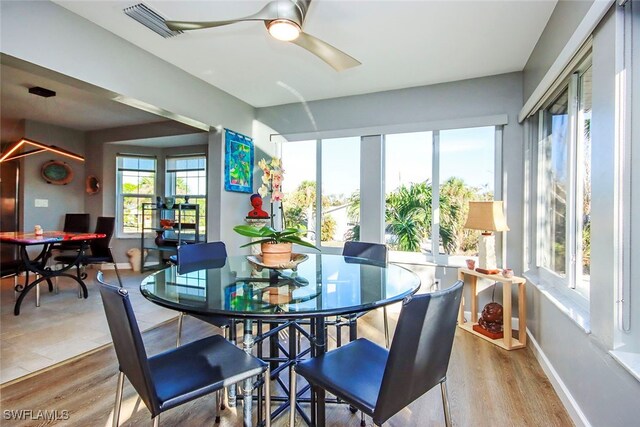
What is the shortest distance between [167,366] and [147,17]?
2.36 m

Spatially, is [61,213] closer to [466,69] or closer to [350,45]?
[350,45]

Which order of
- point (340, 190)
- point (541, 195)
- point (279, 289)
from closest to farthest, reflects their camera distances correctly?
point (279, 289) → point (541, 195) → point (340, 190)

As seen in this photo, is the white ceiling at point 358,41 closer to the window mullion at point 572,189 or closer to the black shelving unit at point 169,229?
the window mullion at point 572,189

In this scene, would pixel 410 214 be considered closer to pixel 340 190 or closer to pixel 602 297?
pixel 340 190

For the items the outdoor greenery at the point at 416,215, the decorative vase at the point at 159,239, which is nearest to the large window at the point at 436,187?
the outdoor greenery at the point at 416,215

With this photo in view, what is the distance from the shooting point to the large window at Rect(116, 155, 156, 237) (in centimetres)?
594

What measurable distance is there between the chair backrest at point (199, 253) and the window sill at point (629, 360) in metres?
2.39

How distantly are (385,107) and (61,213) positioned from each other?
5.87 metres

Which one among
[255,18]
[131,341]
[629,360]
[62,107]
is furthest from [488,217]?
[62,107]

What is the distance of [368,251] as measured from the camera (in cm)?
263

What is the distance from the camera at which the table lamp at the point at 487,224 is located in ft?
9.04

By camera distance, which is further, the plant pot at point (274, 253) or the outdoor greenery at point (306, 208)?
the outdoor greenery at point (306, 208)

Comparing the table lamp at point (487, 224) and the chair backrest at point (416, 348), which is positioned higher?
the table lamp at point (487, 224)

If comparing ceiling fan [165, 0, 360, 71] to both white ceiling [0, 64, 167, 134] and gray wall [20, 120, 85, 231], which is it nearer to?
white ceiling [0, 64, 167, 134]
